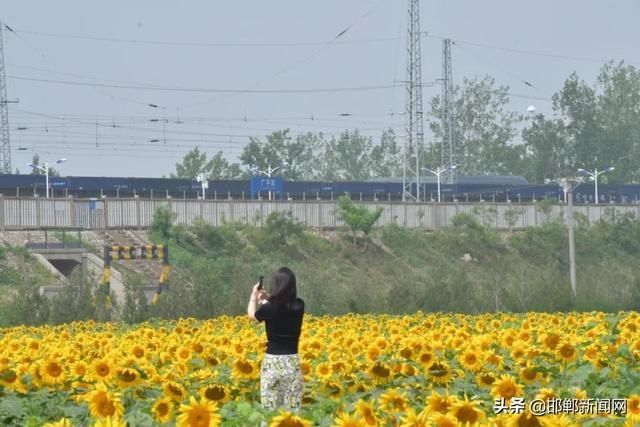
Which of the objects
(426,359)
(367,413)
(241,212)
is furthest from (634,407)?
(241,212)

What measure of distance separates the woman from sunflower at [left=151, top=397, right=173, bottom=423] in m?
1.40

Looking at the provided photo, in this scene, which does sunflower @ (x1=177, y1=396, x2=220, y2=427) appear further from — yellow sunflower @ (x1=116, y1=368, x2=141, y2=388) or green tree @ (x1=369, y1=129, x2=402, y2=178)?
green tree @ (x1=369, y1=129, x2=402, y2=178)

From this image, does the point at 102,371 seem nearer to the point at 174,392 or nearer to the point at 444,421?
the point at 174,392

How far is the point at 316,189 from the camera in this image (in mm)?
92062

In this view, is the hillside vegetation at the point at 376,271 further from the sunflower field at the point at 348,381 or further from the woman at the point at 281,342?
the woman at the point at 281,342

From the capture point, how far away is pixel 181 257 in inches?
2394

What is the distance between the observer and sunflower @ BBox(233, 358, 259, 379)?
11.3m

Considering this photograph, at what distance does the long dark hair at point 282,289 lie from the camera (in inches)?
436

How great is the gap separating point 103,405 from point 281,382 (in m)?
2.29

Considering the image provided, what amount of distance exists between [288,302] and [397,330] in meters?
5.05

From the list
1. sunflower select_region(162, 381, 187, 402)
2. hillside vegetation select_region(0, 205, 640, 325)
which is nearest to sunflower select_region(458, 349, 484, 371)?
sunflower select_region(162, 381, 187, 402)

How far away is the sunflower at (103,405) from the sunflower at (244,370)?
263cm

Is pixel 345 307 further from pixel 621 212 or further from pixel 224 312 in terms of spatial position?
pixel 621 212

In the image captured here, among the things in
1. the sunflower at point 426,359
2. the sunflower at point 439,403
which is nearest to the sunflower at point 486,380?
the sunflower at point 426,359
